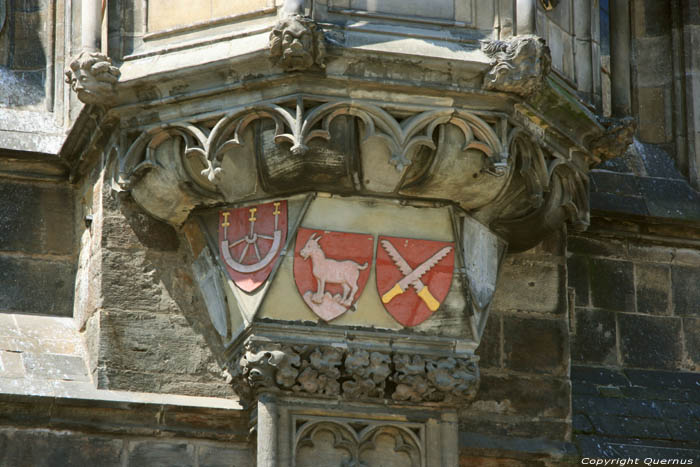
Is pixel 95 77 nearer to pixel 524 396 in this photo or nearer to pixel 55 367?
pixel 55 367

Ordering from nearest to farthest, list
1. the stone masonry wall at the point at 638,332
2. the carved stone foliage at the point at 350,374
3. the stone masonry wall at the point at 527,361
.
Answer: the carved stone foliage at the point at 350,374 → the stone masonry wall at the point at 527,361 → the stone masonry wall at the point at 638,332

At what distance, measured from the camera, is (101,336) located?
34.9ft

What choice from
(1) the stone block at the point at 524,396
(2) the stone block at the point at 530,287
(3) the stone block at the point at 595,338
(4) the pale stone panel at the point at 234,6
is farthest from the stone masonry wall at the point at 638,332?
(4) the pale stone panel at the point at 234,6

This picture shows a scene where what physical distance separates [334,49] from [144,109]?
108 cm

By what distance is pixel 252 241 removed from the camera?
1060cm

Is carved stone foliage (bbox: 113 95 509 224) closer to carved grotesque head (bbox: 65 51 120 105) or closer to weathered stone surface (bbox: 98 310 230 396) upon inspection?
carved grotesque head (bbox: 65 51 120 105)

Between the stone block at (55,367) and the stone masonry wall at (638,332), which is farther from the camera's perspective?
the stone masonry wall at (638,332)

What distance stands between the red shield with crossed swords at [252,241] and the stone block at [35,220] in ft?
3.59

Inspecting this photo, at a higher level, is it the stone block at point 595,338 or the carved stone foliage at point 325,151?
the carved stone foliage at point 325,151

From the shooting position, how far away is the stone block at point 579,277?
1189 centimetres

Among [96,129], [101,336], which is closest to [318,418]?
[101,336]

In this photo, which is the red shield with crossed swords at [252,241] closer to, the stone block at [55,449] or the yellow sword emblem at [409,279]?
the yellow sword emblem at [409,279]

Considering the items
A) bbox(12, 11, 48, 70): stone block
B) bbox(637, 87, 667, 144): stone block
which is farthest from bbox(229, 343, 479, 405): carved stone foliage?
bbox(637, 87, 667, 144): stone block

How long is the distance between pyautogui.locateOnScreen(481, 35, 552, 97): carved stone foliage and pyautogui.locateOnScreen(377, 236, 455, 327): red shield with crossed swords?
877 mm
